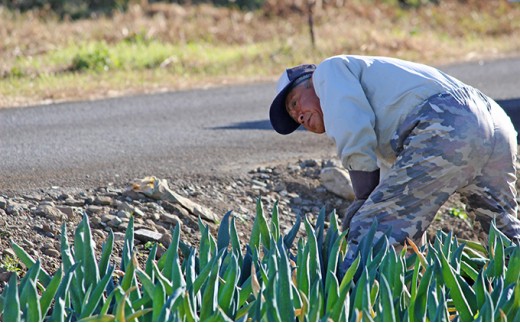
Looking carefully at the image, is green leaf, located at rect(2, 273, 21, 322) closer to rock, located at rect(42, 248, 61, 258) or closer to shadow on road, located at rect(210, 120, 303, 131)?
rock, located at rect(42, 248, 61, 258)

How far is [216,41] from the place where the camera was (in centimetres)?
1435

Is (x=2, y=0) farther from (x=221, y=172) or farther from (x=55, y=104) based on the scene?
(x=221, y=172)

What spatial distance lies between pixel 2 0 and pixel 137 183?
13027 mm

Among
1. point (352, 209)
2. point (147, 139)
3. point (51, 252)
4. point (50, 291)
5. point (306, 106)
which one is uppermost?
point (306, 106)

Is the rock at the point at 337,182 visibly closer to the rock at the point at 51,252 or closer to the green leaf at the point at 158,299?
the rock at the point at 51,252

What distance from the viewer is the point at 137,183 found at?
5812 mm

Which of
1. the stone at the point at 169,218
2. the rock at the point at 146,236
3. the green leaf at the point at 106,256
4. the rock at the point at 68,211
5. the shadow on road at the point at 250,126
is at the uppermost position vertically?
the green leaf at the point at 106,256

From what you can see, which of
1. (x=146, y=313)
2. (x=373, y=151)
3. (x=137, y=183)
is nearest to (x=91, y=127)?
(x=137, y=183)

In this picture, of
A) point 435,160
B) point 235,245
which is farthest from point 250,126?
point 235,245

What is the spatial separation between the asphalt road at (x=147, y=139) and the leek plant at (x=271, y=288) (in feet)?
8.39

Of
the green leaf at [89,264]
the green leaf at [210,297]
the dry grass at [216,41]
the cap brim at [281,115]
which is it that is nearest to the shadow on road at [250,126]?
the dry grass at [216,41]

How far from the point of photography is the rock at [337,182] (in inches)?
250

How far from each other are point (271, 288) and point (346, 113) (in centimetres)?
108

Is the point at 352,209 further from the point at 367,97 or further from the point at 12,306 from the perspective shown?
the point at 12,306
